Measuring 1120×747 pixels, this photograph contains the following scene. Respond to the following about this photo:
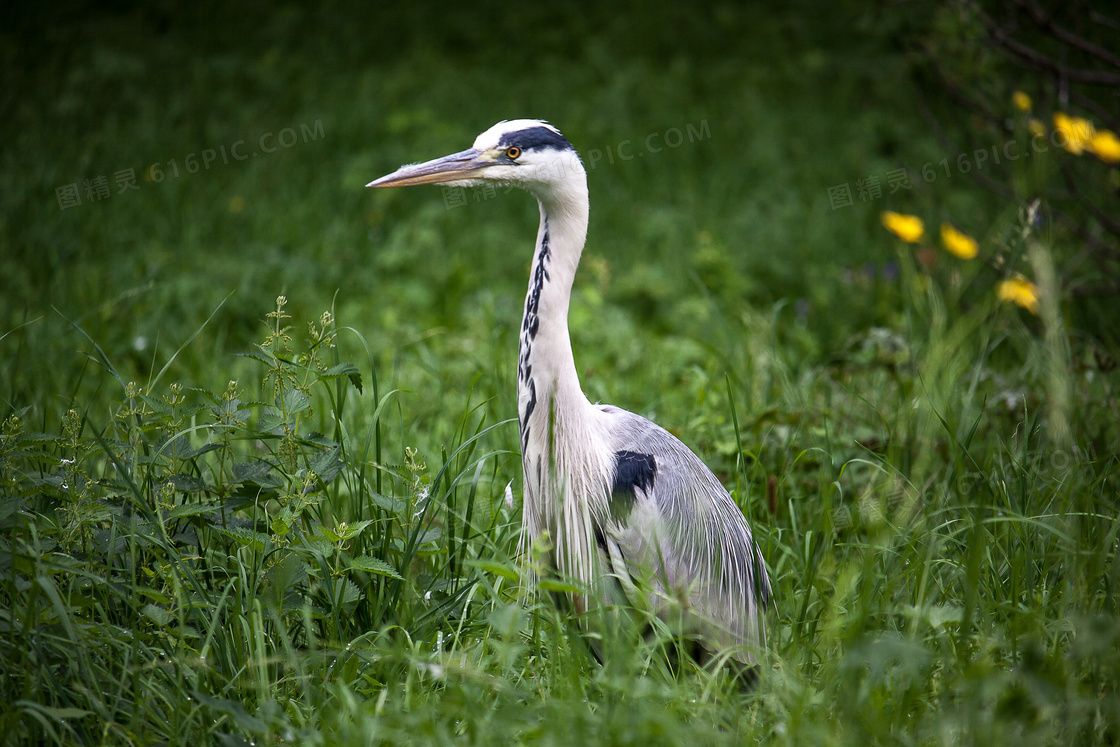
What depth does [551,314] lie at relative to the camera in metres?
2.46

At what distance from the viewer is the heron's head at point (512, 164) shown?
8.19ft

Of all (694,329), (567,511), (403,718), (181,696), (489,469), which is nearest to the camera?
(403,718)

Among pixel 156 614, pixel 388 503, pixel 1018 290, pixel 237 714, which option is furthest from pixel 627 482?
pixel 1018 290

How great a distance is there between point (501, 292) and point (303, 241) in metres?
1.54

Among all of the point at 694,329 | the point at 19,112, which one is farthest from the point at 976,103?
the point at 19,112

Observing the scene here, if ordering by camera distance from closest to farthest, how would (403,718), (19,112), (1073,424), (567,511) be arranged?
1. (403,718)
2. (567,511)
3. (1073,424)
4. (19,112)

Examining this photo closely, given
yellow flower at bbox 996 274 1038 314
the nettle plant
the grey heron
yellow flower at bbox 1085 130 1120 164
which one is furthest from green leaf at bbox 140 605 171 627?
yellow flower at bbox 1085 130 1120 164

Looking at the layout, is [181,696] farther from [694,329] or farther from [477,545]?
[694,329]

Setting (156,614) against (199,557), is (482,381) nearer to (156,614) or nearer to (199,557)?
(199,557)

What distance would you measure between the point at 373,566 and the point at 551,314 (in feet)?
2.92

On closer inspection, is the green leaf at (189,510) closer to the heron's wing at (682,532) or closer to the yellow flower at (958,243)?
the heron's wing at (682,532)

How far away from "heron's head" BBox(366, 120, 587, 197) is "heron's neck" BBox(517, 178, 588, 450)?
4cm

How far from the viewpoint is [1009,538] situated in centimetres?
265

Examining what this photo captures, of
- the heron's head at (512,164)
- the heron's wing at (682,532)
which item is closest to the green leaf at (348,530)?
the heron's wing at (682,532)
